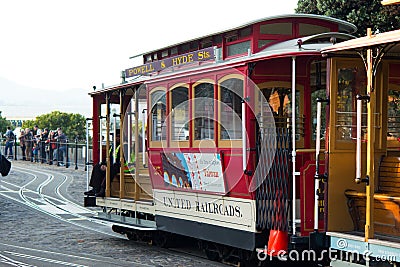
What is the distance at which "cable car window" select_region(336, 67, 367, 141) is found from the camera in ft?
31.3

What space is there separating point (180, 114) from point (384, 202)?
4520 mm

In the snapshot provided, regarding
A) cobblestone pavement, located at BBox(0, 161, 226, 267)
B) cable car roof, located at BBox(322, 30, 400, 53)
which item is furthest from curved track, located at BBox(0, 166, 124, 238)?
cable car roof, located at BBox(322, 30, 400, 53)

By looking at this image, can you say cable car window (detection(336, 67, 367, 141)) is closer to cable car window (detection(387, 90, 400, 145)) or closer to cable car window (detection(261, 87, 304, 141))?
cable car window (detection(387, 90, 400, 145))

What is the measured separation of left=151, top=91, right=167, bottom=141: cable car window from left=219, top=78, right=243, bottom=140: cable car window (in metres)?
1.93

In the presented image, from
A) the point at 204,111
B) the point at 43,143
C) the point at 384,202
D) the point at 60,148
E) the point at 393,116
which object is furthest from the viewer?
the point at 43,143

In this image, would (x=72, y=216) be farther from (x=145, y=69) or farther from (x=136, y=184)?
(x=145, y=69)

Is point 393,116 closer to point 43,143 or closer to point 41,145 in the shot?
point 43,143

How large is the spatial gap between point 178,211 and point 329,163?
12.7 ft

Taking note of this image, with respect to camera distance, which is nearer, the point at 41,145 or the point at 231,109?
the point at 231,109

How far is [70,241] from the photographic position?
1462cm

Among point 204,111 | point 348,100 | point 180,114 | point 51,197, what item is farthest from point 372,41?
point 51,197

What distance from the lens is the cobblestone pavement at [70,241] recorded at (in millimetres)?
12758

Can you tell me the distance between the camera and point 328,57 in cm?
949

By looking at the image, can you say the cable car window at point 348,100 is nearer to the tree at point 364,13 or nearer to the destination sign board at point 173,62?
the destination sign board at point 173,62
